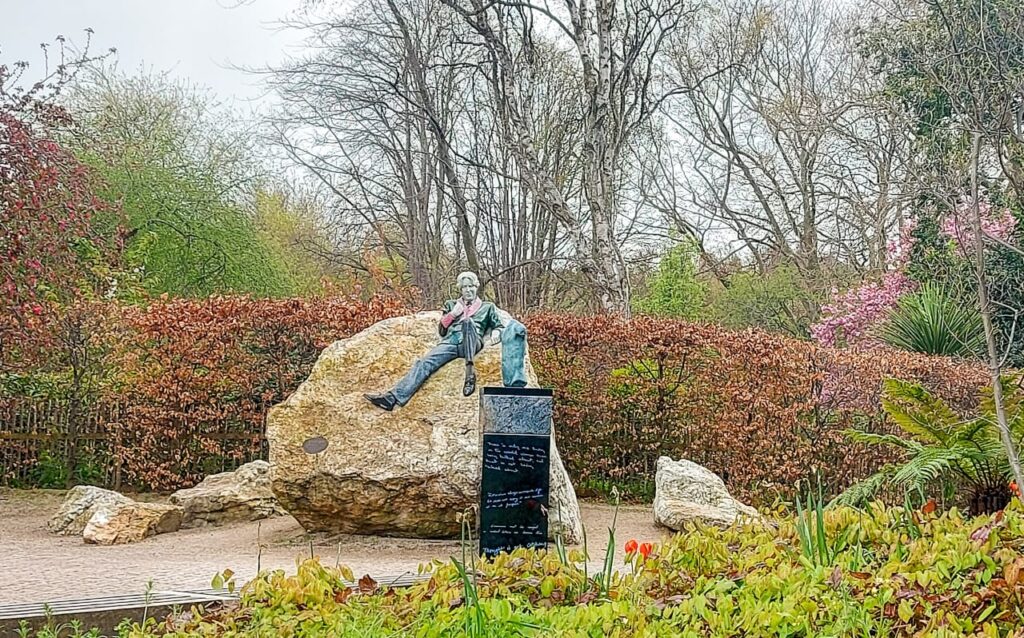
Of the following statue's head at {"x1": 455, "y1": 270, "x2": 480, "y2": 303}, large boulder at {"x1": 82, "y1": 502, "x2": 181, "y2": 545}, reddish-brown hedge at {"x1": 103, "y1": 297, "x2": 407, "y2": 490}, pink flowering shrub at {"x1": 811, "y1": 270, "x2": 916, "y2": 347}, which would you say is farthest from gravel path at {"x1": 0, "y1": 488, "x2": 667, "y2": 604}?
pink flowering shrub at {"x1": 811, "y1": 270, "x2": 916, "y2": 347}

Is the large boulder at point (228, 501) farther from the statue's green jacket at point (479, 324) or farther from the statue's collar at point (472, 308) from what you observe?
the statue's collar at point (472, 308)

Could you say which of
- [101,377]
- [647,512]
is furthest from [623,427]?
[101,377]

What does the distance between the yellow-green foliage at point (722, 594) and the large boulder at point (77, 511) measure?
6.73m

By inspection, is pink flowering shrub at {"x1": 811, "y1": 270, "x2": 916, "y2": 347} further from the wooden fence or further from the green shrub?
the wooden fence

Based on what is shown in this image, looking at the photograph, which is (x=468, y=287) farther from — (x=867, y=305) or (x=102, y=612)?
(x=867, y=305)

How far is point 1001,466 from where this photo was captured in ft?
23.0

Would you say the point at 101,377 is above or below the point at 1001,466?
above

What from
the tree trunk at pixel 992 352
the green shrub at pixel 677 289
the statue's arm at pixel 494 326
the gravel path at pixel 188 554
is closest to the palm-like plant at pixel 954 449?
the gravel path at pixel 188 554

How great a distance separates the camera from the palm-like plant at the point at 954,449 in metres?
6.76

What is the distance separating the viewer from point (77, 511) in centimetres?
906

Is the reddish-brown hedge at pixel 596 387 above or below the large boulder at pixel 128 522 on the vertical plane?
above

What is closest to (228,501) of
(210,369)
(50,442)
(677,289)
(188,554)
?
(188,554)

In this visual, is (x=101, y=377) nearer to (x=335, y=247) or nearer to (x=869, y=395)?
(x=869, y=395)

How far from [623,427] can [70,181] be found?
763cm
